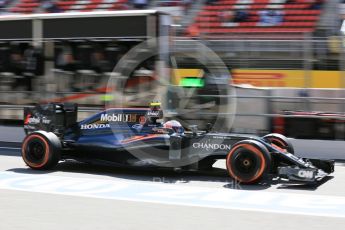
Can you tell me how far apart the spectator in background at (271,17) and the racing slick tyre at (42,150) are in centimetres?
886

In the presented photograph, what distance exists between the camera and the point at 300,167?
8016 millimetres

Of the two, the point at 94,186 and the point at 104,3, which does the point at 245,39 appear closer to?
the point at 94,186

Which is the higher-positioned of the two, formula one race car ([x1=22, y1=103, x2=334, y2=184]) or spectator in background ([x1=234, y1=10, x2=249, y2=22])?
spectator in background ([x1=234, y1=10, x2=249, y2=22])

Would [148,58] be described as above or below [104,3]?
below

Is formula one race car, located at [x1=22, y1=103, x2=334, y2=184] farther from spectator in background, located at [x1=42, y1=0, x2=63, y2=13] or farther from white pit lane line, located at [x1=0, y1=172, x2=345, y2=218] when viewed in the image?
spectator in background, located at [x1=42, y1=0, x2=63, y2=13]

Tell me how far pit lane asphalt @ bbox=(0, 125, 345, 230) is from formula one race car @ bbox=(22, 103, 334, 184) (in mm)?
234

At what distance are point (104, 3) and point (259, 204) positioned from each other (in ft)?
43.6

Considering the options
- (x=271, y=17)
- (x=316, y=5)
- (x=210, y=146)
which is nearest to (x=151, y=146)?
(x=210, y=146)

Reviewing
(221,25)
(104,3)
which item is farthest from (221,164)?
(104,3)

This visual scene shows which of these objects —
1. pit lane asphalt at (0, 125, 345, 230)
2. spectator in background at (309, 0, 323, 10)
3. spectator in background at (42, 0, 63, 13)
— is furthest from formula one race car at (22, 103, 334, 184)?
spectator in background at (42, 0, 63, 13)

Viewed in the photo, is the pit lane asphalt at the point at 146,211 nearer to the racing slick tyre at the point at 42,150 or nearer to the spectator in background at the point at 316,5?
the racing slick tyre at the point at 42,150

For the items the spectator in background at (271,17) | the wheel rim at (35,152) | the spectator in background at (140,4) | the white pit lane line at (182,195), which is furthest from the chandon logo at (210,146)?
the spectator in background at (140,4)

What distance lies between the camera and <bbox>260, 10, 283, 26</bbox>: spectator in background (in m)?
16.4

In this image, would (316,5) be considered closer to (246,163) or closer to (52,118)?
(52,118)
